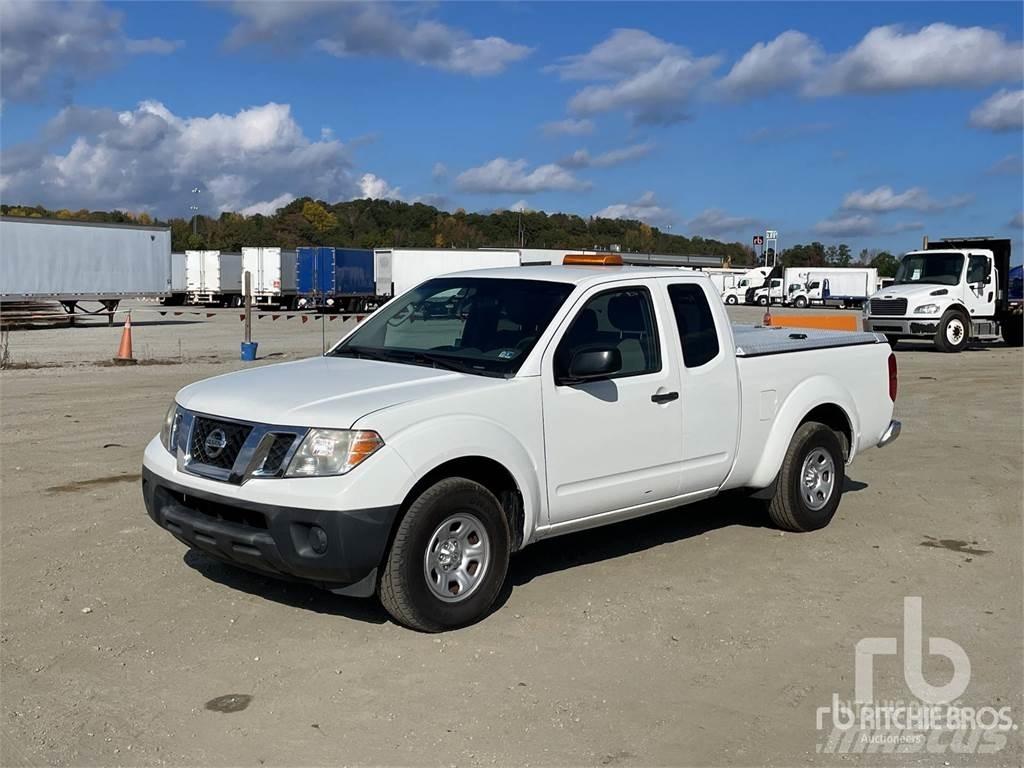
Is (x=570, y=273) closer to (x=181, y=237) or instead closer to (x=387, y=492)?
(x=387, y=492)

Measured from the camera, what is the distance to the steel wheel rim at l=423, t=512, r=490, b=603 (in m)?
5.44

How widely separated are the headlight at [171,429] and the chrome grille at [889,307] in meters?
23.7

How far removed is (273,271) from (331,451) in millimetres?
49342

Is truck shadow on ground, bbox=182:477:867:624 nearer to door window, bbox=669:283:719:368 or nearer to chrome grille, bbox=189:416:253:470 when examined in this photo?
chrome grille, bbox=189:416:253:470

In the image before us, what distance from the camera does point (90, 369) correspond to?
19453 millimetres

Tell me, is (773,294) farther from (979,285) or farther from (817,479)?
(817,479)

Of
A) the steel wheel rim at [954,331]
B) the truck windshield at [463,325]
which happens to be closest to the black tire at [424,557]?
the truck windshield at [463,325]

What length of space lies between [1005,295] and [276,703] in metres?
27.2

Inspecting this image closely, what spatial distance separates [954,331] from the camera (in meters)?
26.7

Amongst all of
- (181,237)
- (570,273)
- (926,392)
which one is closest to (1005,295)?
(926,392)

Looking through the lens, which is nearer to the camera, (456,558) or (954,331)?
(456,558)

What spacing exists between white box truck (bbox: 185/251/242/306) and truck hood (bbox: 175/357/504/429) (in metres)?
52.1

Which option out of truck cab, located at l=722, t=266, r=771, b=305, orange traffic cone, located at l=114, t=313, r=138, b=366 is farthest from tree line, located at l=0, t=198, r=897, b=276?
orange traffic cone, located at l=114, t=313, r=138, b=366

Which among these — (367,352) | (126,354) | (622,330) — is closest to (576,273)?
(622,330)
